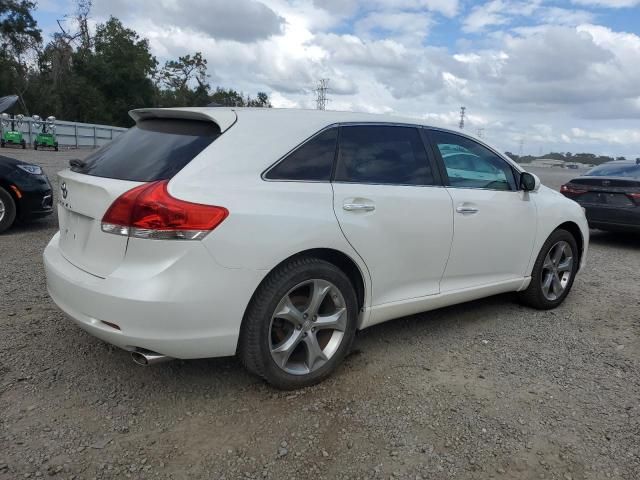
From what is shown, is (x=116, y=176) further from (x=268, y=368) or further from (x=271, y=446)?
(x=271, y=446)

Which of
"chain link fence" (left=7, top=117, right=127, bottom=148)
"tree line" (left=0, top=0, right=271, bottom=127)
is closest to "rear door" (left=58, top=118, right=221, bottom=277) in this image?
"chain link fence" (left=7, top=117, right=127, bottom=148)

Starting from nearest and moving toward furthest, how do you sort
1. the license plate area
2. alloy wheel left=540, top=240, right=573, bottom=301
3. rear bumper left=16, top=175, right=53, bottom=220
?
alloy wheel left=540, top=240, right=573, bottom=301 → rear bumper left=16, top=175, right=53, bottom=220 → the license plate area

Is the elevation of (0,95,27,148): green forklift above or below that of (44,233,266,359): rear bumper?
above

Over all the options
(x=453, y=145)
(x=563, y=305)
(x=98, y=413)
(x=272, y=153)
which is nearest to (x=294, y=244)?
(x=272, y=153)

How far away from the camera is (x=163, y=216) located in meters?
2.69

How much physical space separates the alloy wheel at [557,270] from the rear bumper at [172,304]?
3.06 m

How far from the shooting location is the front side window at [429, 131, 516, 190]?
3998mm

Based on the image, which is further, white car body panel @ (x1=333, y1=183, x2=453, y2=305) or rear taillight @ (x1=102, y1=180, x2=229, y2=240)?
white car body panel @ (x1=333, y1=183, x2=453, y2=305)

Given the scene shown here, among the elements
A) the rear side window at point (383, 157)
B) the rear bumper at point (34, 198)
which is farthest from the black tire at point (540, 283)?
the rear bumper at point (34, 198)

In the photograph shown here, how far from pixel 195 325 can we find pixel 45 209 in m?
5.48

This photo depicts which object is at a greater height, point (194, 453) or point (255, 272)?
point (255, 272)

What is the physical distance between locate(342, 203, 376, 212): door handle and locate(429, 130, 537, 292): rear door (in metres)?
0.83

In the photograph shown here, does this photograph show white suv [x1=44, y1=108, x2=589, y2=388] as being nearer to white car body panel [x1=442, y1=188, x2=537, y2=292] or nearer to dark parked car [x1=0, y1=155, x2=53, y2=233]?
white car body panel [x1=442, y1=188, x2=537, y2=292]

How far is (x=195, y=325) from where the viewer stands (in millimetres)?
2758
